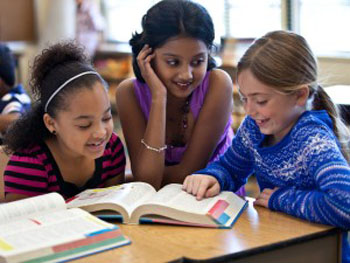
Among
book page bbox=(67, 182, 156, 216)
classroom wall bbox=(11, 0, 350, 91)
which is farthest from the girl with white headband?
classroom wall bbox=(11, 0, 350, 91)

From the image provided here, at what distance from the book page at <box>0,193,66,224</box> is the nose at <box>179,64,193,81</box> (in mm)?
601

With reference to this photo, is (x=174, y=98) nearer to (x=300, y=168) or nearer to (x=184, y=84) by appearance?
(x=184, y=84)

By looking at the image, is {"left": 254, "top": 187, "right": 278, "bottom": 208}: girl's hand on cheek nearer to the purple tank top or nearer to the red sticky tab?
the red sticky tab

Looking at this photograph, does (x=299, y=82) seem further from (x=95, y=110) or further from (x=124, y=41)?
(x=124, y=41)

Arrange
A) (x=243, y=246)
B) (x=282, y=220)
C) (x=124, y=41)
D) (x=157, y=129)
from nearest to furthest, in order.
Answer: (x=243, y=246) < (x=282, y=220) < (x=157, y=129) < (x=124, y=41)

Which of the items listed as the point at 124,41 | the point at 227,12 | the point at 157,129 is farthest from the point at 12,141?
the point at 124,41

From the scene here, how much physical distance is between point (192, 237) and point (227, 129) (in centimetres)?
85

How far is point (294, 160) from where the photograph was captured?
1559mm

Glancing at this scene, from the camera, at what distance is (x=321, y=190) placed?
145cm

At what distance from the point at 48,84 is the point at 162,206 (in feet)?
1.75

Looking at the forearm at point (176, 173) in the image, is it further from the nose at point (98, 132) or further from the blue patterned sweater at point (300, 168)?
the nose at point (98, 132)

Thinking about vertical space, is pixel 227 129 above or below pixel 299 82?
below

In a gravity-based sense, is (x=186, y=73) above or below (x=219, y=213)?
above

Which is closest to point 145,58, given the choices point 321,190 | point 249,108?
point 249,108
